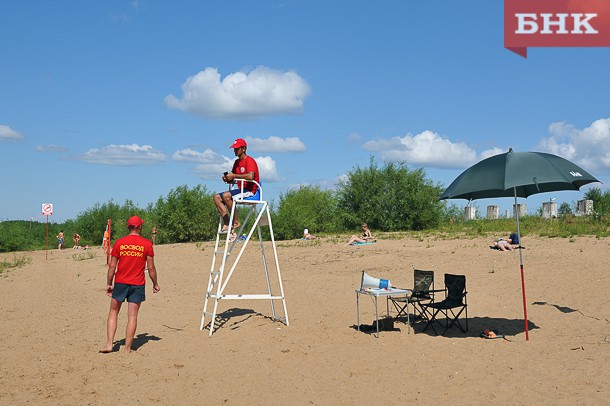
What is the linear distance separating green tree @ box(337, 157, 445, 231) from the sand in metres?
19.9

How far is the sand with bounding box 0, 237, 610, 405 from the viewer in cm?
673

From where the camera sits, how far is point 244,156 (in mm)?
9555

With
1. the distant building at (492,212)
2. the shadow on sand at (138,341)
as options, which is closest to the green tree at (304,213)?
the distant building at (492,212)

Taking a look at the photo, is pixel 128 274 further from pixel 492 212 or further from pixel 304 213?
pixel 492 212

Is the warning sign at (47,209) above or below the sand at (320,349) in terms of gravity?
above

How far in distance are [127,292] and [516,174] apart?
5.33 meters

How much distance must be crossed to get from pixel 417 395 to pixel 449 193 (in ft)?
10.8

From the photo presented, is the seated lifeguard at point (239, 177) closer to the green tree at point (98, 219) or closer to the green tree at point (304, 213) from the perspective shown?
the green tree at point (304, 213)

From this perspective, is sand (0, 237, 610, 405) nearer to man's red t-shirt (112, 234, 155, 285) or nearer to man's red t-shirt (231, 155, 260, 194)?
man's red t-shirt (112, 234, 155, 285)

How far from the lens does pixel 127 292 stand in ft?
27.4

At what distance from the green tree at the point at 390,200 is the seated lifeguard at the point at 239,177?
89.9 feet

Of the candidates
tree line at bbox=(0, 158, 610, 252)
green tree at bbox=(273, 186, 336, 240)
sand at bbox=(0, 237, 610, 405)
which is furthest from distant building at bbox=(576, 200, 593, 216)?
sand at bbox=(0, 237, 610, 405)

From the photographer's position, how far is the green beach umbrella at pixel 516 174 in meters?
8.26

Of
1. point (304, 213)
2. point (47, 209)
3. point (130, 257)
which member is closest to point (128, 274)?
point (130, 257)
